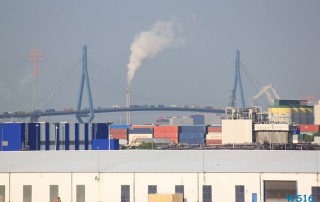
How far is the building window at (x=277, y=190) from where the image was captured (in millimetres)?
48763

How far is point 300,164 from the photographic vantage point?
163ft

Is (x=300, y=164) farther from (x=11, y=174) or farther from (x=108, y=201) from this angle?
(x=11, y=174)

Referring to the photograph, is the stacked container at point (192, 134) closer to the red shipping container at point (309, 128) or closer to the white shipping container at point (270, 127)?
the red shipping container at point (309, 128)

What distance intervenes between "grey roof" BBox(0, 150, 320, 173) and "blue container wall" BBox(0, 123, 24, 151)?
1899cm

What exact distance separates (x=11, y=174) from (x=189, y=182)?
886cm

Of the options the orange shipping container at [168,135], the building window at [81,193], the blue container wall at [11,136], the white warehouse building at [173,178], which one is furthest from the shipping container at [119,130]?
the building window at [81,193]

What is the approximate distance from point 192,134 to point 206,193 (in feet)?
459

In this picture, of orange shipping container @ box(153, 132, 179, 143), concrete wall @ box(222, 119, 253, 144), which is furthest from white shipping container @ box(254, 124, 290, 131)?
orange shipping container @ box(153, 132, 179, 143)

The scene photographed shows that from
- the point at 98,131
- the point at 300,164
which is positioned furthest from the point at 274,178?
the point at 98,131

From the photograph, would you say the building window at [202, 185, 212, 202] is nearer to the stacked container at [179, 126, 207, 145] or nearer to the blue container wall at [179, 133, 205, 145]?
the stacked container at [179, 126, 207, 145]

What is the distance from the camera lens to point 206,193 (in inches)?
1898

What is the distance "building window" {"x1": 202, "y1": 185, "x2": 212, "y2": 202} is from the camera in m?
48.1

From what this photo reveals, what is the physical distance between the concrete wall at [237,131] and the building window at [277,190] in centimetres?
5657

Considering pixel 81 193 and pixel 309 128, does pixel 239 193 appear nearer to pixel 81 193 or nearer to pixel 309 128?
pixel 81 193
